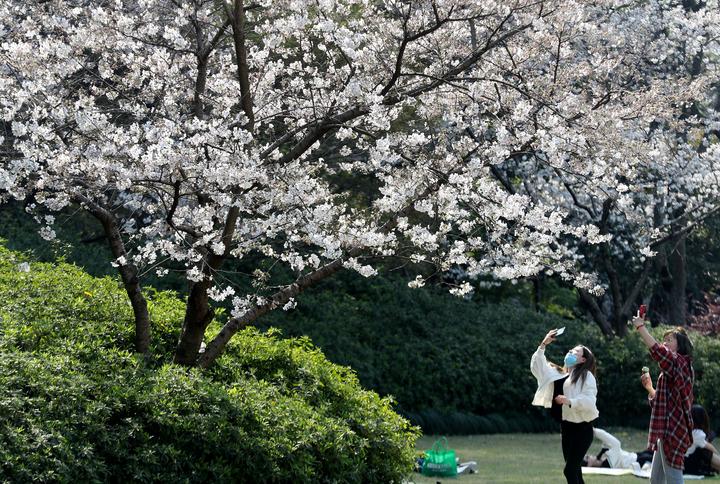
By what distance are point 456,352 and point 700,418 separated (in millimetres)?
5888

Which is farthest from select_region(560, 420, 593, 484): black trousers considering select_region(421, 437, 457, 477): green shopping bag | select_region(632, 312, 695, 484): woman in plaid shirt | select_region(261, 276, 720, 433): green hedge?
select_region(261, 276, 720, 433): green hedge

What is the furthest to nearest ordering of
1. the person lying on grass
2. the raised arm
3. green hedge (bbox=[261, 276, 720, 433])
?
green hedge (bbox=[261, 276, 720, 433]) → the person lying on grass → the raised arm

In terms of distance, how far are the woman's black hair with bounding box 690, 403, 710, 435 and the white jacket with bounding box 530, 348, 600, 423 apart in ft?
8.09

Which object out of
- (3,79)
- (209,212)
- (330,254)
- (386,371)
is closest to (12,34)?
(3,79)

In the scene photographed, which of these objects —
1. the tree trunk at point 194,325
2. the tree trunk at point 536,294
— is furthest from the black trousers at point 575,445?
the tree trunk at point 536,294

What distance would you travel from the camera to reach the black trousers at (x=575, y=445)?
8094mm

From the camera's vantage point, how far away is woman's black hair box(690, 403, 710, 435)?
1026 centimetres

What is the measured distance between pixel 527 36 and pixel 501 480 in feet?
14.0

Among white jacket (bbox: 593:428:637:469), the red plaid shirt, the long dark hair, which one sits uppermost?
the long dark hair

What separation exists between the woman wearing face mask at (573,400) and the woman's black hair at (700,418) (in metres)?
2.44

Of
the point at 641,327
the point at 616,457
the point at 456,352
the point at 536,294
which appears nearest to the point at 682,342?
the point at 641,327

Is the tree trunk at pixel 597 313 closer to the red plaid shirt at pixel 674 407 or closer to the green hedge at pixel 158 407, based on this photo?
the green hedge at pixel 158 407

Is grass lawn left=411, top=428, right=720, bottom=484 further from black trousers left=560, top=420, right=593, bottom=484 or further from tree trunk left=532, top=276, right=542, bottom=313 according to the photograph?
tree trunk left=532, top=276, right=542, bottom=313

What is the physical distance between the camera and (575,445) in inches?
321
